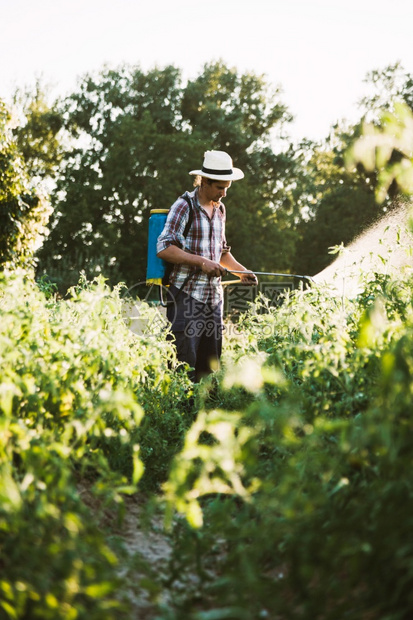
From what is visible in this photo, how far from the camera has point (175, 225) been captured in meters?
5.47

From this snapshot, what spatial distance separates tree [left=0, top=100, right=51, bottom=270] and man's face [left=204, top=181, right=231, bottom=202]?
27.5 ft

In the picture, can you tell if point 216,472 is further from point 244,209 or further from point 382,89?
point 382,89

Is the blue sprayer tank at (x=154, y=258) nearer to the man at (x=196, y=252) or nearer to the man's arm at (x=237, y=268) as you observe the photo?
the man at (x=196, y=252)

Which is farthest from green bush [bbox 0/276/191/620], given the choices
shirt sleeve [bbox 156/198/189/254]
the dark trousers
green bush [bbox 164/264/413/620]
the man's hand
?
the man's hand

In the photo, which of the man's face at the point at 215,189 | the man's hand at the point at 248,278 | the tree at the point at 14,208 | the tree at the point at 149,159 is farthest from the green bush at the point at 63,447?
the tree at the point at 149,159

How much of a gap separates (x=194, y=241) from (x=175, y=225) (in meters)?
0.21

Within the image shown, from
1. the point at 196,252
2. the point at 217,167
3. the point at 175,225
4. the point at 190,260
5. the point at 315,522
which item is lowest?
the point at 315,522

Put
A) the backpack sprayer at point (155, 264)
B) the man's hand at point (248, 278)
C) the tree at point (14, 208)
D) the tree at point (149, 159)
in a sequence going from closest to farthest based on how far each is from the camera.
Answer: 1. the backpack sprayer at point (155, 264)
2. the man's hand at point (248, 278)
3. the tree at point (14, 208)
4. the tree at point (149, 159)

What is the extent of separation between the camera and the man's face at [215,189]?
5.54 m

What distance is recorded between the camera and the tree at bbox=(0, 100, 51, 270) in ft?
44.8

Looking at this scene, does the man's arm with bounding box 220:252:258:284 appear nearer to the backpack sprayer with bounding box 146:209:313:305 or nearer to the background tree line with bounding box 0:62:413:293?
the backpack sprayer with bounding box 146:209:313:305

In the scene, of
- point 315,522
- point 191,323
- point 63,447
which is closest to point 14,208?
point 191,323

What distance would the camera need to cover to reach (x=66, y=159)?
122 feet

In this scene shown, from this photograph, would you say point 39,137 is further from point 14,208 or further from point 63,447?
point 63,447
